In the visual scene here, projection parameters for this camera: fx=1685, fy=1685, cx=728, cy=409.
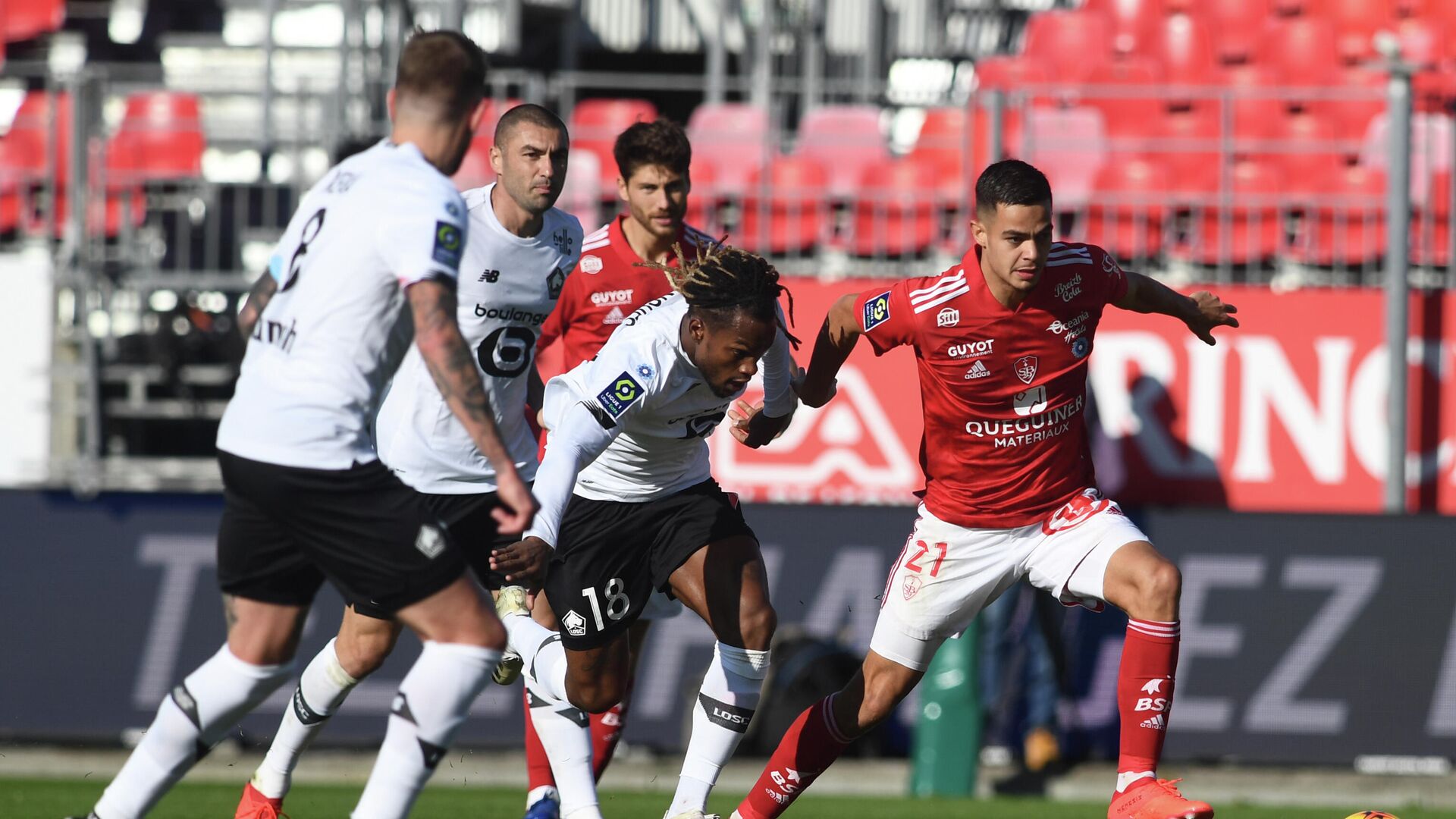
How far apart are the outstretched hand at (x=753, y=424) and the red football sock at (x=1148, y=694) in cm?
153

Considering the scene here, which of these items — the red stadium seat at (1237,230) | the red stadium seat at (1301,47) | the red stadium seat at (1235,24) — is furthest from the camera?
the red stadium seat at (1235,24)

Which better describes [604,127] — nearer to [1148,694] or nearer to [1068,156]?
[1068,156]

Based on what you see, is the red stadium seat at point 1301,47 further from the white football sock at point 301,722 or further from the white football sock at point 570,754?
the white football sock at point 301,722

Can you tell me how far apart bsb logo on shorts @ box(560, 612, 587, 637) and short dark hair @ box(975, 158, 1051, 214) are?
213cm

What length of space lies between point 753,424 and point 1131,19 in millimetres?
11940

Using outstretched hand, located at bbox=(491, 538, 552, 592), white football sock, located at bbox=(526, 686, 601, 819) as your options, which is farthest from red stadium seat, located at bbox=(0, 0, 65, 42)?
outstretched hand, located at bbox=(491, 538, 552, 592)

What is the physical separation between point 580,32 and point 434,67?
14.4 metres

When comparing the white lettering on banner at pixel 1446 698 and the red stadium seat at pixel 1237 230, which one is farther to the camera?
the red stadium seat at pixel 1237 230

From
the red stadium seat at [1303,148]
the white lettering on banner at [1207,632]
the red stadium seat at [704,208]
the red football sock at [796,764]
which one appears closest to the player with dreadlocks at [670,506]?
the red football sock at [796,764]

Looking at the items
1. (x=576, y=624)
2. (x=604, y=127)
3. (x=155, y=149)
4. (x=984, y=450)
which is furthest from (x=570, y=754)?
(x=604, y=127)

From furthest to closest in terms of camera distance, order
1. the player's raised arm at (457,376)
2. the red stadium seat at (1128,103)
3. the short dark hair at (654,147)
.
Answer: the red stadium seat at (1128,103), the short dark hair at (654,147), the player's raised arm at (457,376)

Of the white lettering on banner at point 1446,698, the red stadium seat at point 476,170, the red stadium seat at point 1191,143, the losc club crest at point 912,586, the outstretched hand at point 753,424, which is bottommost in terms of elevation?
the white lettering on banner at point 1446,698

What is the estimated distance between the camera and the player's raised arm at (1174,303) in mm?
6398

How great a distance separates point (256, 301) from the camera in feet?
17.5
